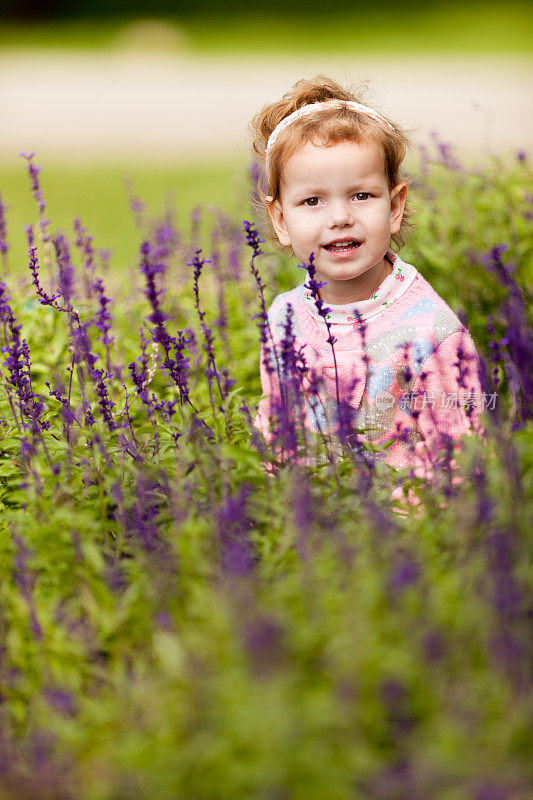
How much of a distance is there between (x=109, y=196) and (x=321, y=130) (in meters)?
10.5

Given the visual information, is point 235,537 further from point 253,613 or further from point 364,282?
point 364,282

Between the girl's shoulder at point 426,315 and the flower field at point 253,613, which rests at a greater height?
the girl's shoulder at point 426,315

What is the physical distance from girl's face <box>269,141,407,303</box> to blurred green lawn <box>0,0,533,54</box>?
100 ft

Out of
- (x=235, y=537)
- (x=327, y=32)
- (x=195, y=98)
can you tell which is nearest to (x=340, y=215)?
(x=235, y=537)

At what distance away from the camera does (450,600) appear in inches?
85.5

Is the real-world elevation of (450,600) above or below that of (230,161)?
below

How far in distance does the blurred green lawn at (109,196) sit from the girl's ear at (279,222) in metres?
4.07

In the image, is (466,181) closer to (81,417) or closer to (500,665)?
(81,417)

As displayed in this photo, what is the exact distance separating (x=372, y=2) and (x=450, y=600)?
149 feet

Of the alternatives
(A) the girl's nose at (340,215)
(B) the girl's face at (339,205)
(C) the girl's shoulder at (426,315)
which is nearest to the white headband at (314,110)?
(B) the girl's face at (339,205)

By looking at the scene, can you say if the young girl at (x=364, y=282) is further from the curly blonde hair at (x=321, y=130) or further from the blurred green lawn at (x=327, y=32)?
the blurred green lawn at (x=327, y=32)

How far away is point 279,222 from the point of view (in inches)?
157

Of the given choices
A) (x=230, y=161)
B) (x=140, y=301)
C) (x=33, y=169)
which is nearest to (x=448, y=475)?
(x=33, y=169)

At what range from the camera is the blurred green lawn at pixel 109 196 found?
10.7 m
